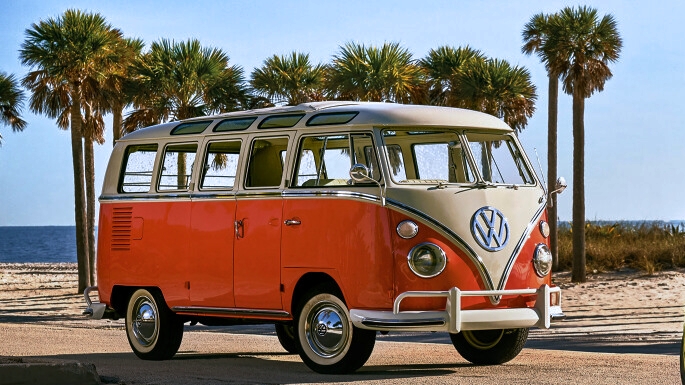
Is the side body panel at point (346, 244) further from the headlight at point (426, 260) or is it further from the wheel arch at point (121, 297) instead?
the wheel arch at point (121, 297)

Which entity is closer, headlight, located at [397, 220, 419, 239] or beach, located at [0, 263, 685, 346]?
headlight, located at [397, 220, 419, 239]

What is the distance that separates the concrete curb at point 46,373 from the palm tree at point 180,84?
2316 centimetres

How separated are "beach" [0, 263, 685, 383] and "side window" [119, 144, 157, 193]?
211cm

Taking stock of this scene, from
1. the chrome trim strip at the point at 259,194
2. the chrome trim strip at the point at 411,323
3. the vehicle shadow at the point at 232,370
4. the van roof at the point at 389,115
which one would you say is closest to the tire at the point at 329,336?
the vehicle shadow at the point at 232,370

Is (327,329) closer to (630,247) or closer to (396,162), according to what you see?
(396,162)

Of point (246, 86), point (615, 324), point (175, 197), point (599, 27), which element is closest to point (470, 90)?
point (599, 27)

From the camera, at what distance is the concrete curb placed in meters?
10.5

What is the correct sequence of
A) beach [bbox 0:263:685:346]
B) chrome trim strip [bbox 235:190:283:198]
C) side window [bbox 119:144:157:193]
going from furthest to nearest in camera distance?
beach [bbox 0:263:685:346] → side window [bbox 119:144:157:193] → chrome trim strip [bbox 235:190:283:198]

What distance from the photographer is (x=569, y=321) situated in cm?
2359

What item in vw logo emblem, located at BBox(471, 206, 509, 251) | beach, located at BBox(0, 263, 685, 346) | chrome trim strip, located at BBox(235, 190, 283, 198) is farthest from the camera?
beach, located at BBox(0, 263, 685, 346)

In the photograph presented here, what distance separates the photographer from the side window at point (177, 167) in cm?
1405

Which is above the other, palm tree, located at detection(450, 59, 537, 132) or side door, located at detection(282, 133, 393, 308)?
palm tree, located at detection(450, 59, 537, 132)

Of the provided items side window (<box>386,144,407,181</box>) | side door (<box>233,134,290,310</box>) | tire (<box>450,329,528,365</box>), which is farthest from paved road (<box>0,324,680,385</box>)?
side window (<box>386,144,407,181</box>)

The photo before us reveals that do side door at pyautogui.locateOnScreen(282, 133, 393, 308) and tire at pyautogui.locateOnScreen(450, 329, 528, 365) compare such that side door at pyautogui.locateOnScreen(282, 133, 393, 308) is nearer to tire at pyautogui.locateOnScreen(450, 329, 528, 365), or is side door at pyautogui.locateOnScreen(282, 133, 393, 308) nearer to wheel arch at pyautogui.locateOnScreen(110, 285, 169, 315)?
tire at pyautogui.locateOnScreen(450, 329, 528, 365)
